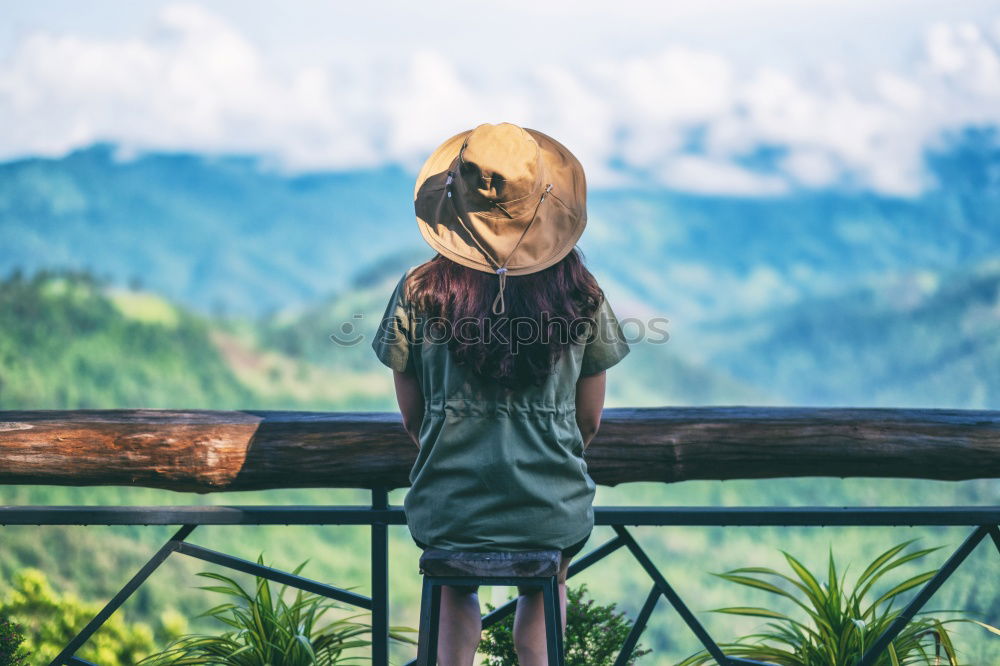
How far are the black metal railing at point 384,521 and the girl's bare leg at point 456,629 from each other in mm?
374

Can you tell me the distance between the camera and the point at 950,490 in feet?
48.9

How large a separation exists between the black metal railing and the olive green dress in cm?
43

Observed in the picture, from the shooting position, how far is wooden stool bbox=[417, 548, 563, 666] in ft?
4.89

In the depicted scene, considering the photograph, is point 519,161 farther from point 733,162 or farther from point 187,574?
point 733,162

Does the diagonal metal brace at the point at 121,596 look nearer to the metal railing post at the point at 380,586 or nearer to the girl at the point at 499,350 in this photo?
the metal railing post at the point at 380,586

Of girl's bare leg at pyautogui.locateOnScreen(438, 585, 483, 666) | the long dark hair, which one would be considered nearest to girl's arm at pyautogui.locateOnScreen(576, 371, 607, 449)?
the long dark hair

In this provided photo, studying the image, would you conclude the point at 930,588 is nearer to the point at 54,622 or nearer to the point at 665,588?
the point at 665,588

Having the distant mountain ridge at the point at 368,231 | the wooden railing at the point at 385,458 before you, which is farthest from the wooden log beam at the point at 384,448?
the distant mountain ridge at the point at 368,231

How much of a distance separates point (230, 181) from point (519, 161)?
68.0 ft

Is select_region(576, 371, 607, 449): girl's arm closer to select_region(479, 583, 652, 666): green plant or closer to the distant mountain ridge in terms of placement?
select_region(479, 583, 652, 666): green plant

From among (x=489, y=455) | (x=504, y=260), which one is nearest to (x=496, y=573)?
(x=489, y=455)

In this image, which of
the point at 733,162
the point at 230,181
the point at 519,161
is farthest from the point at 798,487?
the point at 519,161

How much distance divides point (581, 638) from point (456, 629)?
35.0 inches

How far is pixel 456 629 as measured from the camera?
165 centimetres
